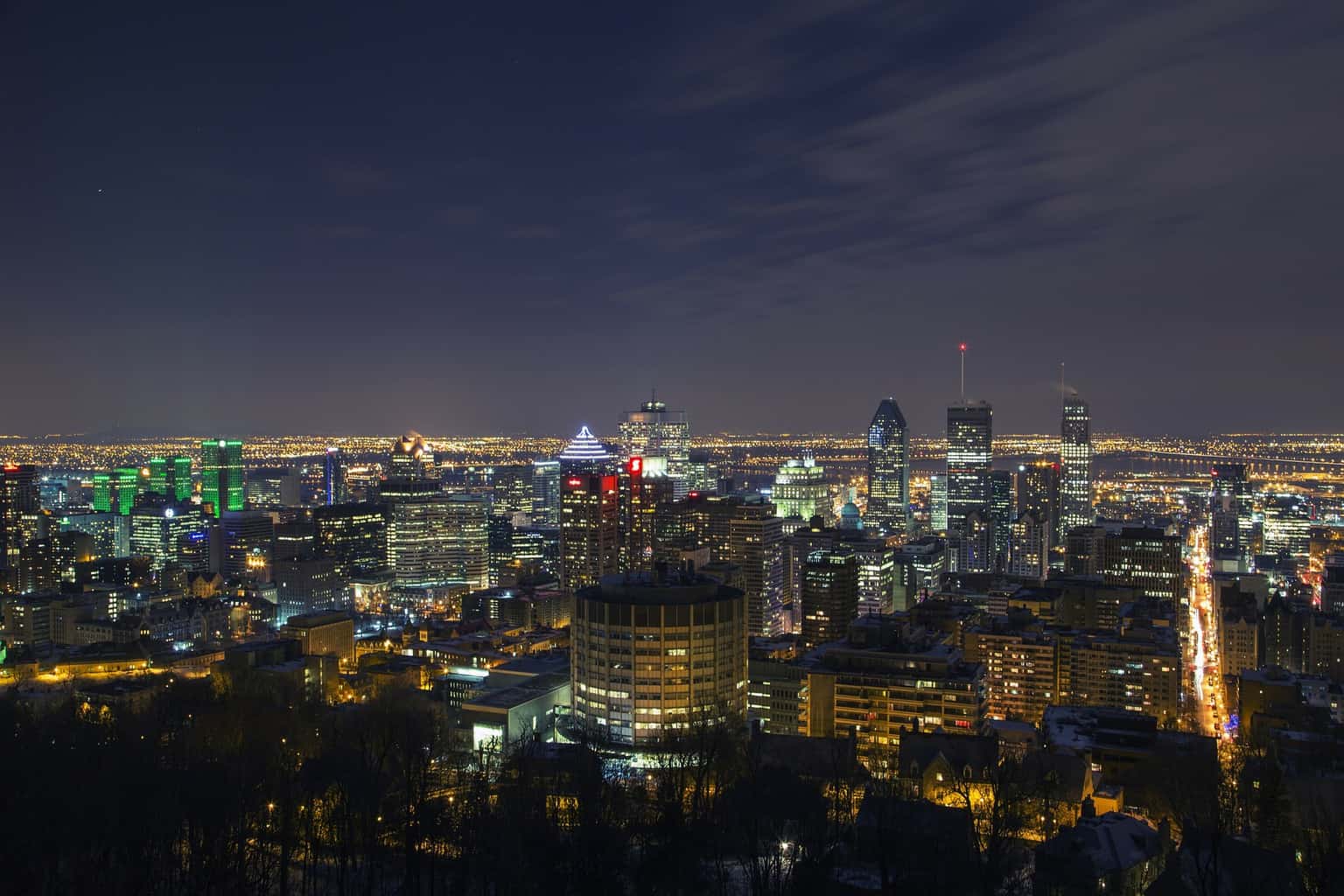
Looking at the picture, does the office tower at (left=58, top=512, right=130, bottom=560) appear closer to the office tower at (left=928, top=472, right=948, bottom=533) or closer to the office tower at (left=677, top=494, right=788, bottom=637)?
the office tower at (left=677, top=494, right=788, bottom=637)

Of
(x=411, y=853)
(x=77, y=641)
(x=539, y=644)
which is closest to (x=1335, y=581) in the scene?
(x=539, y=644)

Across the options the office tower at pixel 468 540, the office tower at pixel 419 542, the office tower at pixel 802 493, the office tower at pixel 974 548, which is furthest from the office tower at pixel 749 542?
the office tower at pixel 802 493

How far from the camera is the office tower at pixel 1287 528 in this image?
74.8 metres

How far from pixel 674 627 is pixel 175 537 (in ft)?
190

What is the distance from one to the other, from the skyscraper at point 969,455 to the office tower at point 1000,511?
2.59 ft

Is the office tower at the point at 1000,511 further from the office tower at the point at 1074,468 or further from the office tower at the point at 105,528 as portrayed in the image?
the office tower at the point at 105,528

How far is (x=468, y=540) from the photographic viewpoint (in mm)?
72125

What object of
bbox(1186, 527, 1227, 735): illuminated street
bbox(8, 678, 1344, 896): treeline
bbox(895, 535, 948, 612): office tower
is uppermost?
bbox(8, 678, 1344, 896): treeline

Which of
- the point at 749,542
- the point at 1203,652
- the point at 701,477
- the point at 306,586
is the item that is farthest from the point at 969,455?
the point at 306,586

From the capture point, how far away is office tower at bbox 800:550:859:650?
46656mm

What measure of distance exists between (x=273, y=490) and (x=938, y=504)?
6983 centimetres

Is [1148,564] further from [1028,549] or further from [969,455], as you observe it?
[969,455]

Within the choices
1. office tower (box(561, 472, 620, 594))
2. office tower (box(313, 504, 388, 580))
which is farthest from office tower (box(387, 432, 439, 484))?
office tower (box(561, 472, 620, 594))

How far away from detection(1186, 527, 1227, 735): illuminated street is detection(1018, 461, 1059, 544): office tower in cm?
1357
